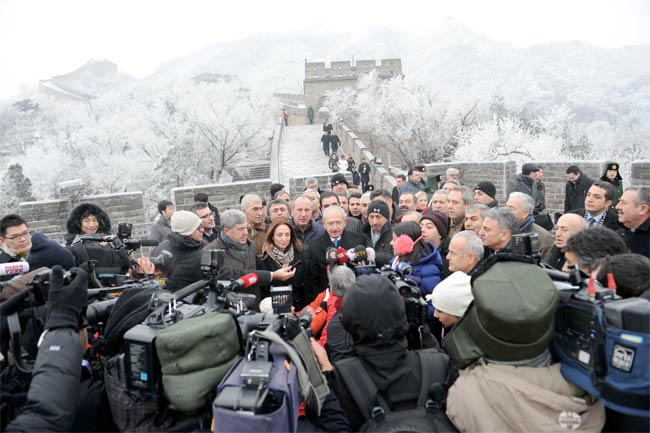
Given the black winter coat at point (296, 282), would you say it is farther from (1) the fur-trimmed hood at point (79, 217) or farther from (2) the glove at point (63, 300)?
(2) the glove at point (63, 300)

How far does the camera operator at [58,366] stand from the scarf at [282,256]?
2.25 metres

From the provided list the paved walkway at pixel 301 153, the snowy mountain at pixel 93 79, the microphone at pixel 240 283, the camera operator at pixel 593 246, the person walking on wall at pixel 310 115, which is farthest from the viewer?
the snowy mountain at pixel 93 79

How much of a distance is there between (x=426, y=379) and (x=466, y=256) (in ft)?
4.82

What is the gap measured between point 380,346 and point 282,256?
7.64 ft

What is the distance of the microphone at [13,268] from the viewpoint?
2.52 m

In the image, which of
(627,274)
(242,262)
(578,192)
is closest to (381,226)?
(242,262)

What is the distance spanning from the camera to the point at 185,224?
3.76m

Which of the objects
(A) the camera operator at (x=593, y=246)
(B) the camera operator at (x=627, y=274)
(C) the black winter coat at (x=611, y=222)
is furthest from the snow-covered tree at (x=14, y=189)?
(B) the camera operator at (x=627, y=274)

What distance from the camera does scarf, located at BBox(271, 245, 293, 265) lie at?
4.32 m

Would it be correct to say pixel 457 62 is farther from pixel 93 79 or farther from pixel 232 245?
pixel 232 245

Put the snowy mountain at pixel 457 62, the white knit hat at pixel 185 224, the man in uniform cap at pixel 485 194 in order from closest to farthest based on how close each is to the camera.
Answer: the white knit hat at pixel 185 224, the man in uniform cap at pixel 485 194, the snowy mountain at pixel 457 62

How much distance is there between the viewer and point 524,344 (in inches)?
73.6

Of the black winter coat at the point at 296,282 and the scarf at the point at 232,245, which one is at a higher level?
the scarf at the point at 232,245

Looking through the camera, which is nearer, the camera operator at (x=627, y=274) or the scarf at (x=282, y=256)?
the camera operator at (x=627, y=274)
